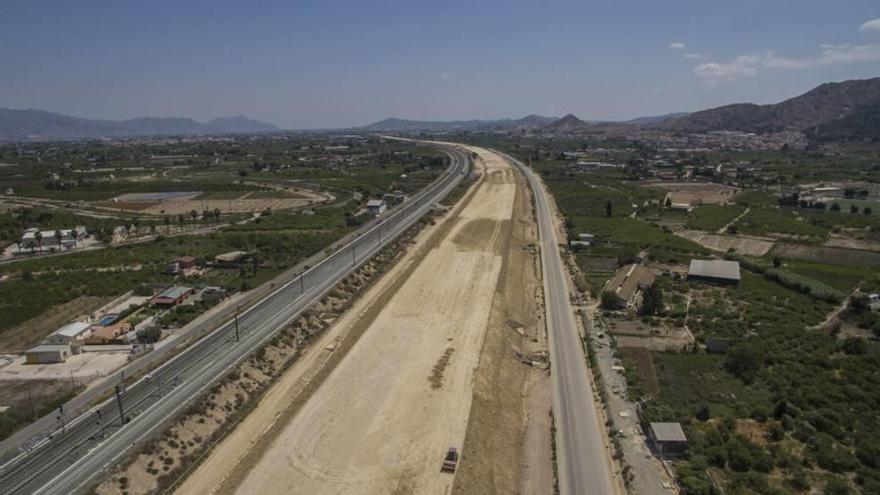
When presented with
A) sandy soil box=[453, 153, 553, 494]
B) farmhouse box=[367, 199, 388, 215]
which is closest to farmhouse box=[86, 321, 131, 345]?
sandy soil box=[453, 153, 553, 494]

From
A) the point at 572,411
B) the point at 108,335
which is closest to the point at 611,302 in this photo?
the point at 572,411

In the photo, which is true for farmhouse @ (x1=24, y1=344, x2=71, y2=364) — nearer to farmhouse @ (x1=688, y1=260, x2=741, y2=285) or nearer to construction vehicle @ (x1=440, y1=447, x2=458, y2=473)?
construction vehicle @ (x1=440, y1=447, x2=458, y2=473)

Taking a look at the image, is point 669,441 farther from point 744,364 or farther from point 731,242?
point 731,242

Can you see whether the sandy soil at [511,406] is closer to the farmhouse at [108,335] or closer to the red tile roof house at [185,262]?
the farmhouse at [108,335]

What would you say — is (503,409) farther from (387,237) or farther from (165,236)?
(165,236)

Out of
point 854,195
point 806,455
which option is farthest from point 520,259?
point 854,195

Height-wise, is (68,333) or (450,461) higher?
(68,333)

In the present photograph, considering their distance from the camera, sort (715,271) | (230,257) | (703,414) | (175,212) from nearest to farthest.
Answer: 1. (703,414)
2. (715,271)
3. (230,257)
4. (175,212)
